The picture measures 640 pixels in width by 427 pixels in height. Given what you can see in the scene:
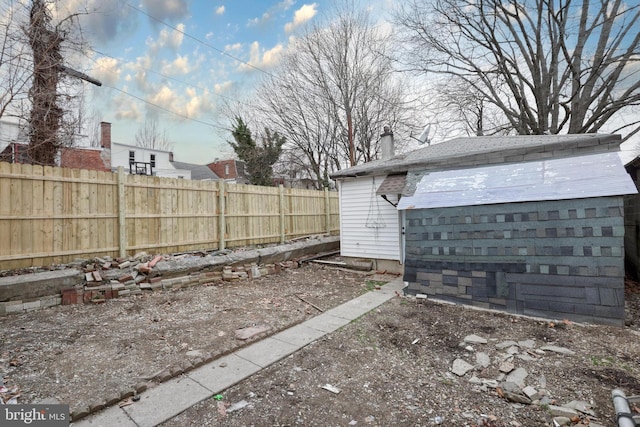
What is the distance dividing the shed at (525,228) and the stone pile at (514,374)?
1322 mm

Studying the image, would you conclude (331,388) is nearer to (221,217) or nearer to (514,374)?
(514,374)

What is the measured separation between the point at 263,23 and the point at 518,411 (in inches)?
499

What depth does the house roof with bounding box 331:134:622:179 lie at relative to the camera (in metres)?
4.63

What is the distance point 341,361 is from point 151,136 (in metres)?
30.7

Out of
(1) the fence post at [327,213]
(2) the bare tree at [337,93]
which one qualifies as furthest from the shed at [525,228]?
(2) the bare tree at [337,93]

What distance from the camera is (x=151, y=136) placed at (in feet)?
88.9

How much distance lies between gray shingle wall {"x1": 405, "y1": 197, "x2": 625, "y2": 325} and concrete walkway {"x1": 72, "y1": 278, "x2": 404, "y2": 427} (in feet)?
6.81

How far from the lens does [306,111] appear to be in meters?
17.3

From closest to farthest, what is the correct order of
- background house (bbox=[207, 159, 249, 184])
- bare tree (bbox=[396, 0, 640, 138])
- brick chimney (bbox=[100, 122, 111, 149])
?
bare tree (bbox=[396, 0, 640, 138]) < brick chimney (bbox=[100, 122, 111, 149]) < background house (bbox=[207, 159, 249, 184])

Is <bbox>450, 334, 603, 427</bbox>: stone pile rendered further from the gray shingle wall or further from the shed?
the shed

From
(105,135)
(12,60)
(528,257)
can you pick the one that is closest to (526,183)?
(528,257)

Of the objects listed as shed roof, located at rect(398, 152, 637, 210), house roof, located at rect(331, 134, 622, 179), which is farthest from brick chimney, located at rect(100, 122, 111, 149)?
shed roof, located at rect(398, 152, 637, 210)

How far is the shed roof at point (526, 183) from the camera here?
13.8 feet

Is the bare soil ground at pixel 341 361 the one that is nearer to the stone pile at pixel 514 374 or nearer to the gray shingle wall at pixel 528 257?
the stone pile at pixel 514 374
